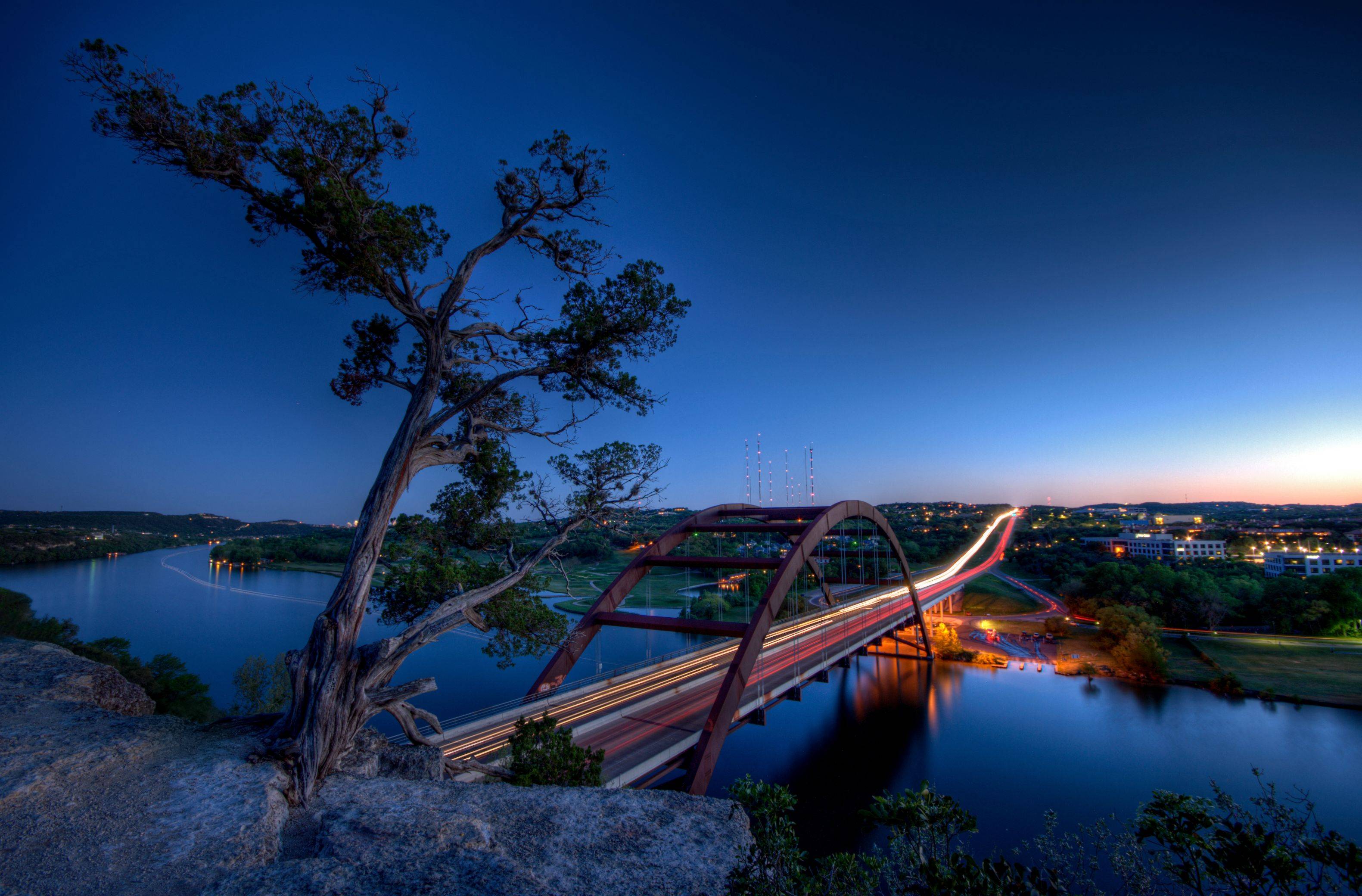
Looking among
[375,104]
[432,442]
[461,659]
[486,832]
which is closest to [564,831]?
[486,832]

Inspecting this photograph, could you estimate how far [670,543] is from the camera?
22562 millimetres

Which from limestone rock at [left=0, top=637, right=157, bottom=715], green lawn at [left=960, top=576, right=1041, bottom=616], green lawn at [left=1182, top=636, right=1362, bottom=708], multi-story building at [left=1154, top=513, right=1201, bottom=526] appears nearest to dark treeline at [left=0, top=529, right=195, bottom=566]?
limestone rock at [left=0, top=637, right=157, bottom=715]

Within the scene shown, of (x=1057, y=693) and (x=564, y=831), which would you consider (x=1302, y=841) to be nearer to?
(x=564, y=831)

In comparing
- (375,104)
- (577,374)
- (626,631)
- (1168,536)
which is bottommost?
(626,631)

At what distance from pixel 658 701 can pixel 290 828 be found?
13.4m

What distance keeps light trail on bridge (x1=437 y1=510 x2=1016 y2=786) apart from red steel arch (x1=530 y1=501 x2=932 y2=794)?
2.55ft

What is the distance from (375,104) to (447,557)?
281 inches

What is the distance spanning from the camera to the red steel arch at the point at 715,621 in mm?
14633

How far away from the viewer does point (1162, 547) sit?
79375mm

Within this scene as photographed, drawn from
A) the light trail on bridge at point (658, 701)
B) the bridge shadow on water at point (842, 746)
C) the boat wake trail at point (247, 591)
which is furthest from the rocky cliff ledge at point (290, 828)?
the boat wake trail at point (247, 591)

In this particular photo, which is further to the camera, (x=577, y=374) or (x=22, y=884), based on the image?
(x=577, y=374)

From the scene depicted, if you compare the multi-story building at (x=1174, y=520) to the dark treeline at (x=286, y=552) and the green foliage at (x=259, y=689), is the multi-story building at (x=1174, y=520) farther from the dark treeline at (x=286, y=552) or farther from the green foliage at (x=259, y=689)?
the dark treeline at (x=286, y=552)

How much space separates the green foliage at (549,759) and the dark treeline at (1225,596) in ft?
160

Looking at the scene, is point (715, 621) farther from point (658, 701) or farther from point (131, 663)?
point (131, 663)
